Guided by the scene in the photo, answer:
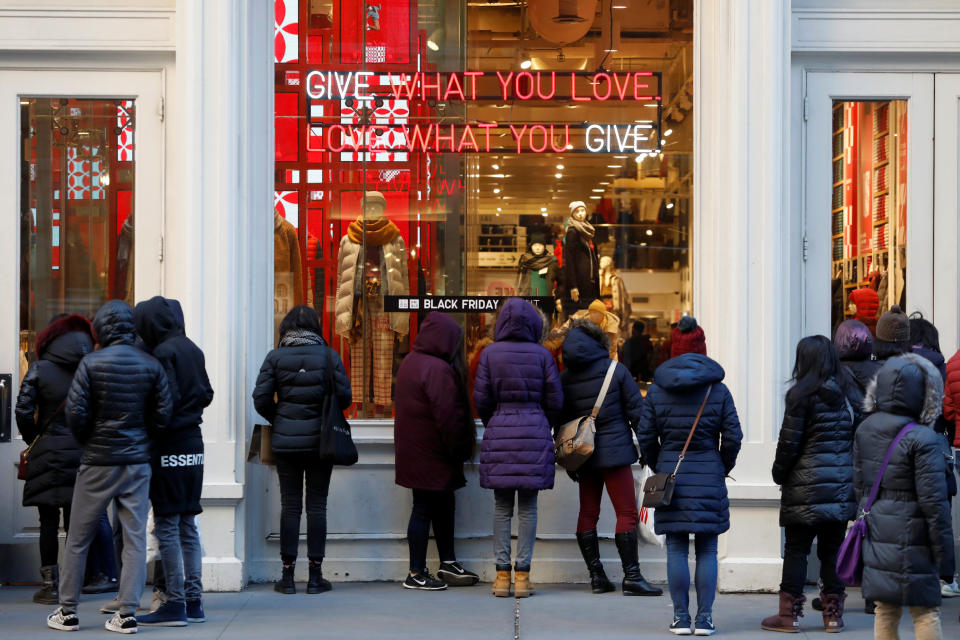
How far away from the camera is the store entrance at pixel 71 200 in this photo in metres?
9.06

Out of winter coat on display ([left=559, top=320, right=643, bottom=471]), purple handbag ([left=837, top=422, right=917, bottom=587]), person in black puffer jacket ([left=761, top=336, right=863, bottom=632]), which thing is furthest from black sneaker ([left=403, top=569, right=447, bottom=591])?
purple handbag ([left=837, top=422, right=917, bottom=587])

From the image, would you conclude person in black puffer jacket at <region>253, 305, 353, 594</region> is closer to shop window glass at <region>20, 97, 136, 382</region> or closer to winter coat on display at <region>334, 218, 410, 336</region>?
winter coat on display at <region>334, 218, 410, 336</region>

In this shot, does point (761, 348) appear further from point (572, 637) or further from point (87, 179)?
point (87, 179)

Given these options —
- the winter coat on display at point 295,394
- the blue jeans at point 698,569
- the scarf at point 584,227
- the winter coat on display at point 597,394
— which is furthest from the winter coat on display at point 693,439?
the winter coat on display at point 295,394

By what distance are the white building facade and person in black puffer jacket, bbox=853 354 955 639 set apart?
275 cm

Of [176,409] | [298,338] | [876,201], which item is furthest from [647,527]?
[176,409]

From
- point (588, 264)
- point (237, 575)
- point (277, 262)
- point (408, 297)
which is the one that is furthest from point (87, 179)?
point (588, 264)

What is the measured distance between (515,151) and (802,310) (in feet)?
7.81

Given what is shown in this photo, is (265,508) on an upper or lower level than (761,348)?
lower

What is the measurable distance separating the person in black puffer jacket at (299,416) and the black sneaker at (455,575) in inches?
33.2

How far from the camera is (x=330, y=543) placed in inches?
359

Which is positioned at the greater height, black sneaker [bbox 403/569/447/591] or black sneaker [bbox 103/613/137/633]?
black sneaker [bbox 103/613/137/633]

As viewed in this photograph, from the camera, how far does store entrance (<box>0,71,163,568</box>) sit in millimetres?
9062

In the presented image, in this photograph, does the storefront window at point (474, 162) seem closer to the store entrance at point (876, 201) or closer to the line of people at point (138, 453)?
the store entrance at point (876, 201)
